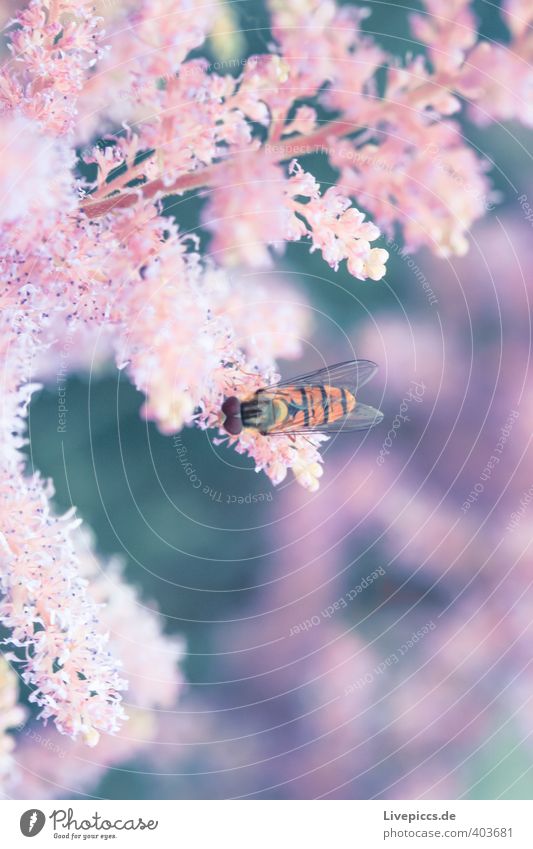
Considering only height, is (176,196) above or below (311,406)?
above

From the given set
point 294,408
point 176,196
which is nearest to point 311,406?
point 294,408

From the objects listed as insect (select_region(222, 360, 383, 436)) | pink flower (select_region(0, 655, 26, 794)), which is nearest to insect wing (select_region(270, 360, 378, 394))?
insect (select_region(222, 360, 383, 436))

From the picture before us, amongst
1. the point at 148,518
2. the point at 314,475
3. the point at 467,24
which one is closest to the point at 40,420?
the point at 148,518

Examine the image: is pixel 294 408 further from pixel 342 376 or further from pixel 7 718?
pixel 7 718
